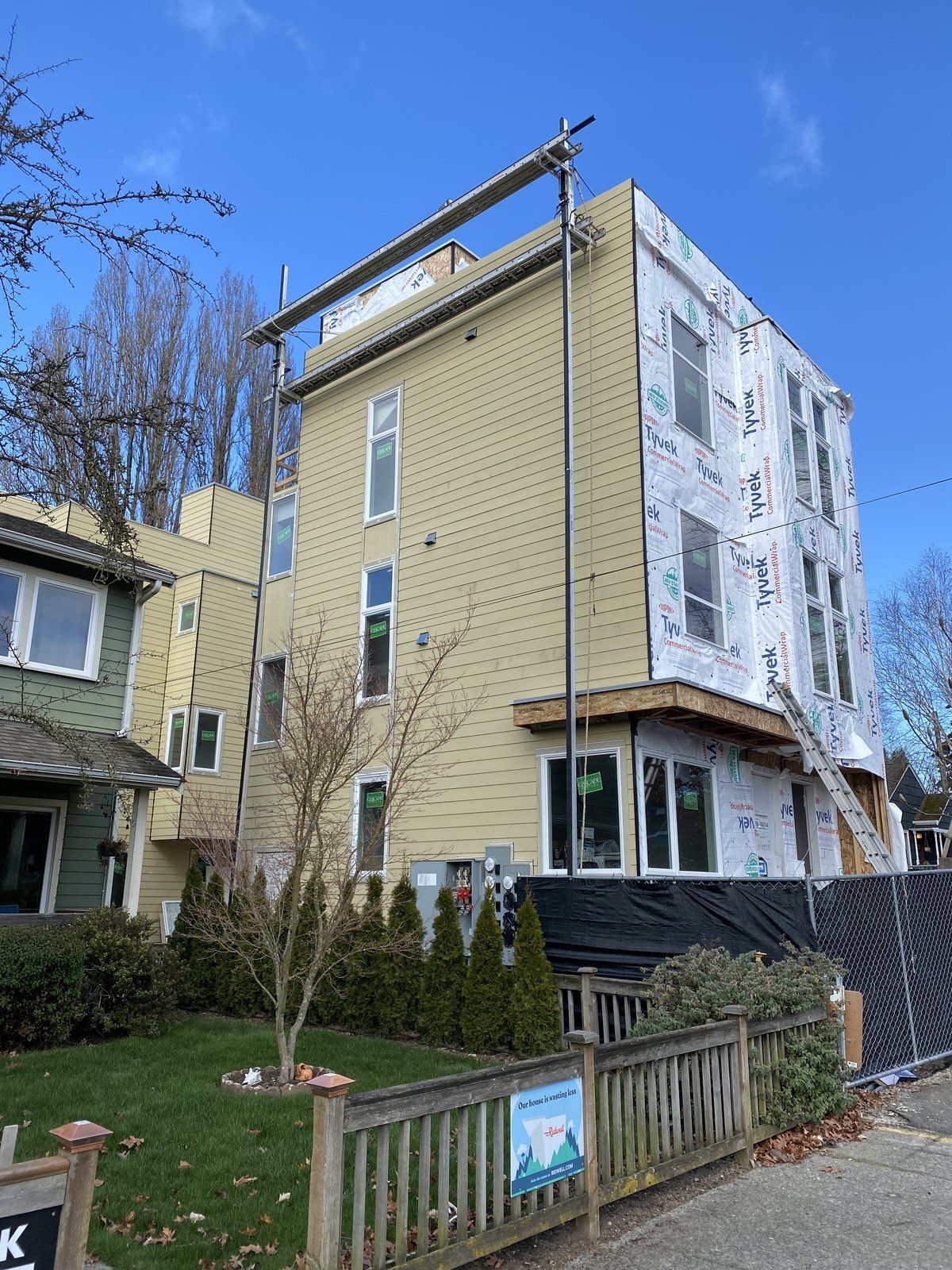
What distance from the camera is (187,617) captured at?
64.5ft

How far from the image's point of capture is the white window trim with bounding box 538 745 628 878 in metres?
10.5

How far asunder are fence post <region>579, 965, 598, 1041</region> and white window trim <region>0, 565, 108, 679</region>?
8.13 m

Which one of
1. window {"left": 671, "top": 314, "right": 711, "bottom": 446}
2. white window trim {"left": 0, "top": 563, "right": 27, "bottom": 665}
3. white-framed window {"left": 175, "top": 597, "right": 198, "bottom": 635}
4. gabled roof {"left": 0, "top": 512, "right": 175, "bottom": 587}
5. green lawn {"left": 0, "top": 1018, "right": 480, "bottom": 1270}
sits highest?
window {"left": 671, "top": 314, "right": 711, "bottom": 446}

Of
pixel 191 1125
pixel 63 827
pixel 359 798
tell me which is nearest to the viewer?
pixel 191 1125

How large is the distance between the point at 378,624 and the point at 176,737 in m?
7.02

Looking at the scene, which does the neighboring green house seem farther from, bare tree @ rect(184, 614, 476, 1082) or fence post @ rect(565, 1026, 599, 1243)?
fence post @ rect(565, 1026, 599, 1243)

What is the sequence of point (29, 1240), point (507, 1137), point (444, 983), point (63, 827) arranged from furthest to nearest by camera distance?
point (63, 827) < point (444, 983) < point (507, 1137) < point (29, 1240)

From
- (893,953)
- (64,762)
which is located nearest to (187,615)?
(64,762)

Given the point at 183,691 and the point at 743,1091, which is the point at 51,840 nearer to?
the point at 183,691

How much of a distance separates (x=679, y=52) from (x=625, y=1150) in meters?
14.2

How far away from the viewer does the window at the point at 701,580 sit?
12008 mm

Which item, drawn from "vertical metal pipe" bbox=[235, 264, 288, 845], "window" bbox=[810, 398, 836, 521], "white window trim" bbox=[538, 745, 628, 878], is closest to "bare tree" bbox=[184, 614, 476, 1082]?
"vertical metal pipe" bbox=[235, 264, 288, 845]

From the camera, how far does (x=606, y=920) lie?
28.7 feet

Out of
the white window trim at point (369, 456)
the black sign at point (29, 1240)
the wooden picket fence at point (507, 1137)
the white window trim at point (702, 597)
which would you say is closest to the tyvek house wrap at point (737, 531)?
the white window trim at point (702, 597)
